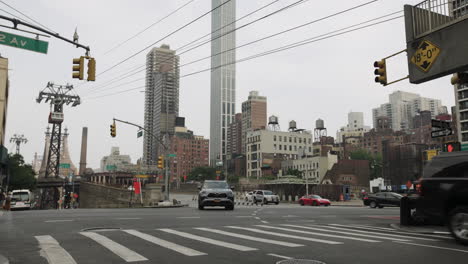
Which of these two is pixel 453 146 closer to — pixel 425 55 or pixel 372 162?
pixel 425 55

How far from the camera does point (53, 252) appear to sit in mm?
7637

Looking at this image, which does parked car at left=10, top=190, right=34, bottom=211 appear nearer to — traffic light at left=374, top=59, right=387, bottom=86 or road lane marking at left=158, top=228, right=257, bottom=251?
road lane marking at left=158, top=228, right=257, bottom=251

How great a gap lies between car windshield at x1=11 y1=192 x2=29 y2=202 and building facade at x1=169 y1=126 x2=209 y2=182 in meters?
135

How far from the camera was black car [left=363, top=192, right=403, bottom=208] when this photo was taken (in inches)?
1329

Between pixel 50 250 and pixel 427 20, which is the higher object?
pixel 427 20

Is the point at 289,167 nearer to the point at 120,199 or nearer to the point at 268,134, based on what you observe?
the point at 268,134

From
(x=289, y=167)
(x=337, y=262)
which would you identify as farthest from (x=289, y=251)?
(x=289, y=167)

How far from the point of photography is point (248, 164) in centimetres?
15875

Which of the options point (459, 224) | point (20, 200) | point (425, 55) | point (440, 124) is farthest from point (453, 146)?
point (20, 200)

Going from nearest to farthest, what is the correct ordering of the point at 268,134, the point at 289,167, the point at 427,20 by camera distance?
the point at 427,20 < the point at 289,167 < the point at 268,134

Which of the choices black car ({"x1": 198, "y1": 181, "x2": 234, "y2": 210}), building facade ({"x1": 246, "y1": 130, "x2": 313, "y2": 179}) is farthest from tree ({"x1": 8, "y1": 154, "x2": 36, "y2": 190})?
building facade ({"x1": 246, "y1": 130, "x2": 313, "y2": 179})

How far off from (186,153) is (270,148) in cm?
5570

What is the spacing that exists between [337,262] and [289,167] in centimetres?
13213

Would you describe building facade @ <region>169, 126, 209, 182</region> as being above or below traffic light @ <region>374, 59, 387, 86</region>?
above
